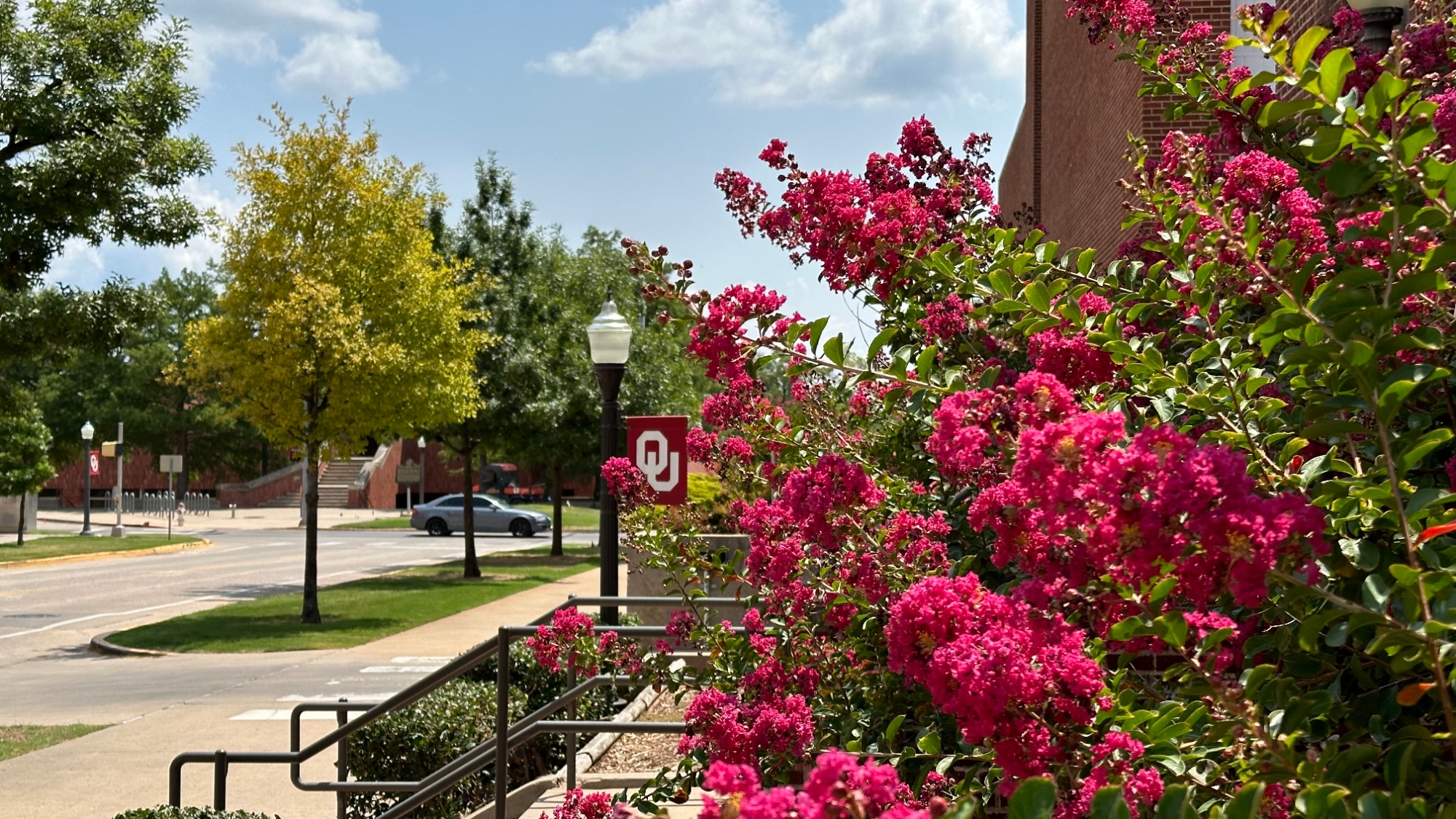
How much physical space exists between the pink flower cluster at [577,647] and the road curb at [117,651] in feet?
45.1

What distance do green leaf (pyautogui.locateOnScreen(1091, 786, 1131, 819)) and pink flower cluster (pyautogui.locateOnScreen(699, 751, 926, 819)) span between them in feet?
0.74

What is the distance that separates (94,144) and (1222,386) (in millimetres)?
15866

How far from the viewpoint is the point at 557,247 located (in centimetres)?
3625

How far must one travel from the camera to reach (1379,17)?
447 centimetres

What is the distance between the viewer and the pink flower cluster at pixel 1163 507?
5.55 ft

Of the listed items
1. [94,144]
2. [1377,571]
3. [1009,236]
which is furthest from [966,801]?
[94,144]

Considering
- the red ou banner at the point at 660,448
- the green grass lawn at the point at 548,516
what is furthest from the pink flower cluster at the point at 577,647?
the green grass lawn at the point at 548,516

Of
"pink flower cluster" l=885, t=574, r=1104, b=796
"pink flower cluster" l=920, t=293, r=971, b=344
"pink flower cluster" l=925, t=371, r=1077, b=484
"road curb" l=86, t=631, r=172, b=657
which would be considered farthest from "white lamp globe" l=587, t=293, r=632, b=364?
"road curb" l=86, t=631, r=172, b=657

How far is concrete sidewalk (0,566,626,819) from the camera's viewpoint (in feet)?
29.1

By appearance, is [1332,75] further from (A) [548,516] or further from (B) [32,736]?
(A) [548,516]

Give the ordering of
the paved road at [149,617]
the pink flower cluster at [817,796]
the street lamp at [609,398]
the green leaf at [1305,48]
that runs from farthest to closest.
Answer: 1. the paved road at [149,617]
2. the street lamp at [609,398]
3. the green leaf at [1305,48]
4. the pink flower cluster at [817,796]

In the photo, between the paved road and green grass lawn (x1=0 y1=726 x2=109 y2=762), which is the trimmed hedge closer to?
green grass lawn (x1=0 y1=726 x2=109 y2=762)

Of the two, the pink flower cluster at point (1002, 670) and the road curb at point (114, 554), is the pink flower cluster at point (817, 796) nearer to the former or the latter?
the pink flower cluster at point (1002, 670)

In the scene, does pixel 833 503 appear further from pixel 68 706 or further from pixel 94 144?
pixel 94 144
